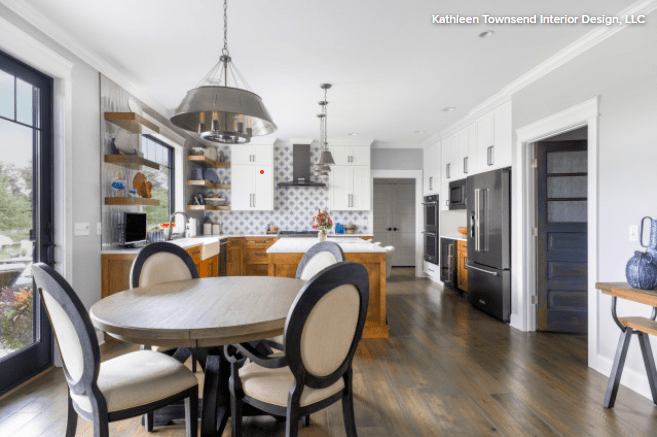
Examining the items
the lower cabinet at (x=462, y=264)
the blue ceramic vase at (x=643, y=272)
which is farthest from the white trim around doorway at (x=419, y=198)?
the blue ceramic vase at (x=643, y=272)

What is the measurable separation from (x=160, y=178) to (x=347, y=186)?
10.4ft

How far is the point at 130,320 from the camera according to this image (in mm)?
1440

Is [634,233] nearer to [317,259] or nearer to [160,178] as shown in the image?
[317,259]

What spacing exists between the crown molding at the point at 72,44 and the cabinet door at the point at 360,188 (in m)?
3.69

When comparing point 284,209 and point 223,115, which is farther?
point 284,209

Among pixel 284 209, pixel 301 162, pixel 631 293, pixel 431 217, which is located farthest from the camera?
pixel 284 209

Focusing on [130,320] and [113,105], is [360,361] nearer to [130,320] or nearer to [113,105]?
[130,320]

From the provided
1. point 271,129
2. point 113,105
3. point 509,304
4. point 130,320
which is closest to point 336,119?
point 113,105

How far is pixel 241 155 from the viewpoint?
656 cm

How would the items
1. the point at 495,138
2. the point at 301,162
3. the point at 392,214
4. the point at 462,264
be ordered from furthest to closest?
1. the point at 392,214
2. the point at 301,162
3. the point at 462,264
4. the point at 495,138

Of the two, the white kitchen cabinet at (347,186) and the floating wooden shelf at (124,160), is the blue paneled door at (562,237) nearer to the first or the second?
the white kitchen cabinet at (347,186)

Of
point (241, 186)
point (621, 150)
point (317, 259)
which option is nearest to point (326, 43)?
point (317, 259)

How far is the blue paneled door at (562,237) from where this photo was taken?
12.0 feet

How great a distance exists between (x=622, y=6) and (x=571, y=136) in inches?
66.5
